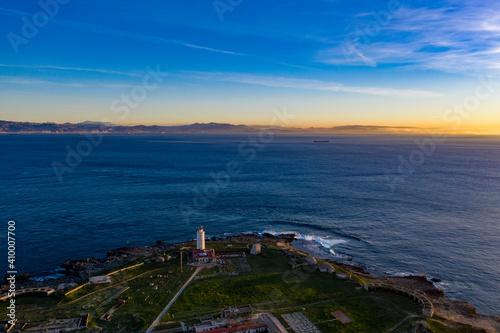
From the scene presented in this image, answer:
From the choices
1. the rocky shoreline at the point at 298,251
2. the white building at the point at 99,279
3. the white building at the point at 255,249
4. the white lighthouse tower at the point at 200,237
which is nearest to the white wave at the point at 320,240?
the rocky shoreline at the point at 298,251

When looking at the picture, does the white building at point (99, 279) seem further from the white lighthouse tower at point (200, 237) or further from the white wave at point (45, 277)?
the white lighthouse tower at point (200, 237)

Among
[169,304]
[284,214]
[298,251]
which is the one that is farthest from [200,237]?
[284,214]

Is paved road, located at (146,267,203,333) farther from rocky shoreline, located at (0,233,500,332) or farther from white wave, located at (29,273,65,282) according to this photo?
white wave, located at (29,273,65,282)

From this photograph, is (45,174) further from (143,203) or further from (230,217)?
(230,217)

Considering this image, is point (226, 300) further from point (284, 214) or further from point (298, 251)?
point (284, 214)

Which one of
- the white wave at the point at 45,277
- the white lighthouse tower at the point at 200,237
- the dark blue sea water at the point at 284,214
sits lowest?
the white wave at the point at 45,277

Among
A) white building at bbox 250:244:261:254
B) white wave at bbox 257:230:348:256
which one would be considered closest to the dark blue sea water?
white wave at bbox 257:230:348:256

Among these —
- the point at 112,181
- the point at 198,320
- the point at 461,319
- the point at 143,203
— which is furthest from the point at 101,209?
the point at 461,319

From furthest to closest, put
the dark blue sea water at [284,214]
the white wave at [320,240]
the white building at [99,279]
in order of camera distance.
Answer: the white wave at [320,240]
the dark blue sea water at [284,214]
the white building at [99,279]
